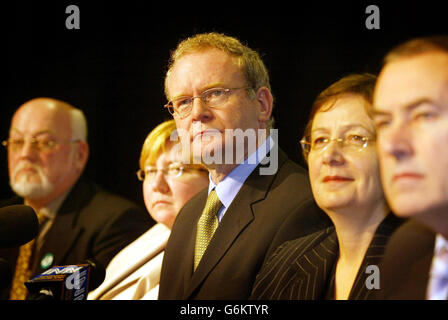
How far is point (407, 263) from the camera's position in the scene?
162 centimetres

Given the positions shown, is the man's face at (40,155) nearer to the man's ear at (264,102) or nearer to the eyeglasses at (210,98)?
the eyeglasses at (210,98)

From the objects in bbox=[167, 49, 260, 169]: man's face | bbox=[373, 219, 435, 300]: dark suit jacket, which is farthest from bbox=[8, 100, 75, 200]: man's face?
bbox=[373, 219, 435, 300]: dark suit jacket

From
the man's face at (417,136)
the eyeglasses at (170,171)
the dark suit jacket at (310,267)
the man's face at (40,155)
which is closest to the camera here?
the man's face at (417,136)

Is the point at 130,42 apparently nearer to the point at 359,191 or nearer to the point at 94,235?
the point at 94,235

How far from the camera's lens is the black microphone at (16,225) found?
1976 millimetres

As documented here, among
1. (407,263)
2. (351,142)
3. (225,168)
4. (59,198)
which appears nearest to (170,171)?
(225,168)

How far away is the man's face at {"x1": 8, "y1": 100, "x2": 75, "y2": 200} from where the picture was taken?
3.18 metres


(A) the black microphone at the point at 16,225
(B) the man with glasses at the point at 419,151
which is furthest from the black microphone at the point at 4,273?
(B) the man with glasses at the point at 419,151

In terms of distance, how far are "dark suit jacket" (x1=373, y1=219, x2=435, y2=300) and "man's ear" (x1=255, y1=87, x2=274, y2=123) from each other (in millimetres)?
871

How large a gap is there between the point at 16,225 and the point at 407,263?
1.42 m

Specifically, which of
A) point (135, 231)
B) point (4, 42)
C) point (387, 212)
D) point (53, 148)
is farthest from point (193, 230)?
point (4, 42)

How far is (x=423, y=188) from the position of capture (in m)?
1.49

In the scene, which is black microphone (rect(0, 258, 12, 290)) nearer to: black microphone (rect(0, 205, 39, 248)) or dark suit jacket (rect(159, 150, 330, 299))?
black microphone (rect(0, 205, 39, 248))
